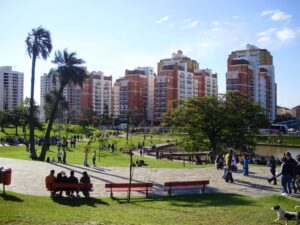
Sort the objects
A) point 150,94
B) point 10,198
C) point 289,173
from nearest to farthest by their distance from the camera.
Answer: point 10,198, point 289,173, point 150,94

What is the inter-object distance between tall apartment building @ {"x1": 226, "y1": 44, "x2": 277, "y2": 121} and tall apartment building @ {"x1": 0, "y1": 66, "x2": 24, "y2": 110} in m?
95.8


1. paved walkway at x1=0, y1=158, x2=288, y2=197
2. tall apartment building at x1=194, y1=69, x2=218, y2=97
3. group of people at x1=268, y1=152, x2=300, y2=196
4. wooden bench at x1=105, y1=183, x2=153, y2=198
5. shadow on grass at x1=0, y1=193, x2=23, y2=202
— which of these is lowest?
paved walkway at x1=0, y1=158, x2=288, y2=197

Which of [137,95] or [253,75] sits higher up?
[253,75]

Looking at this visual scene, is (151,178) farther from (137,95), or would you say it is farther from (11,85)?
(11,85)

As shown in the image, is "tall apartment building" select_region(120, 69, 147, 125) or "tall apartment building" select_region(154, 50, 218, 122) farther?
"tall apartment building" select_region(120, 69, 147, 125)

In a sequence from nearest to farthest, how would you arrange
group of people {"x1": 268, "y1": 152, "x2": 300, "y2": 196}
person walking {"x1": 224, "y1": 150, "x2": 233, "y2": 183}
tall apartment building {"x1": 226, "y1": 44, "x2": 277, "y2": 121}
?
group of people {"x1": 268, "y1": 152, "x2": 300, "y2": 196} < person walking {"x1": 224, "y1": 150, "x2": 233, "y2": 183} < tall apartment building {"x1": 226, "y1": 44, "x2": 277, "y2": 121}

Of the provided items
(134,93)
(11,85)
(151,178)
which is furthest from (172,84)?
(151,178)

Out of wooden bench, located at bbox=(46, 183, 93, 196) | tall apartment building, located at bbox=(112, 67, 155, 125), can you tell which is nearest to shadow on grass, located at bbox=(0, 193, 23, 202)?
wooden bench, located at bbox=(46, 183, 93, 196)

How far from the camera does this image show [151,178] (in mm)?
24594

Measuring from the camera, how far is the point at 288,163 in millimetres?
18031

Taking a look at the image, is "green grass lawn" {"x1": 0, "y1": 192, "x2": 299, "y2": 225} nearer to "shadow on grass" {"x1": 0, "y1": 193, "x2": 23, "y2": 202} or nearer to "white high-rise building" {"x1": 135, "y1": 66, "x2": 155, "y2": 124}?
"shadow on grass" {"x1": 0, "y1": 193, "x2": 23, "y2": 202}

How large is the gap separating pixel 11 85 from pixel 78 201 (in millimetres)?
169394

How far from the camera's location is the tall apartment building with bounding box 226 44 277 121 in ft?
457

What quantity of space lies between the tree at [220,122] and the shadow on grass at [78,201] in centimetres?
2579
